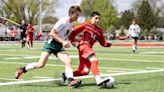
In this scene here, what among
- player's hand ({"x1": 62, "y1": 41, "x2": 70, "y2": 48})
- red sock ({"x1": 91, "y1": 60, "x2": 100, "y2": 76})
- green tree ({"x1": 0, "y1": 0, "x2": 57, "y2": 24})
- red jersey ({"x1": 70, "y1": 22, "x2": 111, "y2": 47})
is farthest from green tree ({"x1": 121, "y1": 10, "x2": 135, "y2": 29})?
player's hand ({"x1": 62, "y1": 41, "x2": 70, "y2": 48})

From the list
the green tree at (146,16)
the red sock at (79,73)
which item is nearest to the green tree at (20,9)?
the green tree at (146,16)

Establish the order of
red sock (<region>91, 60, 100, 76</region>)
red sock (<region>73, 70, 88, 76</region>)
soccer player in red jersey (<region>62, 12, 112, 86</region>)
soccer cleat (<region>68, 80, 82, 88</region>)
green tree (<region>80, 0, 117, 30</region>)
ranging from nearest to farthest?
soccer cleat (<region>68, 80, 82, 88</region>)
red sock (<region>91, 60, 100, 76</region>)
soccer player in red jersey (<region>62, 12, 112, 86</region>)
red sock (<region>73, 70, 88, 76</region>)
green tree (<region>80, 0, 117, 30</region>)

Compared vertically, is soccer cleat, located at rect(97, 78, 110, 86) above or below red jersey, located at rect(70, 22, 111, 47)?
below

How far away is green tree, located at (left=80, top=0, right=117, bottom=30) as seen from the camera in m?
116

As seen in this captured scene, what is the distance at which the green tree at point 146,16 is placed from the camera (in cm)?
12650

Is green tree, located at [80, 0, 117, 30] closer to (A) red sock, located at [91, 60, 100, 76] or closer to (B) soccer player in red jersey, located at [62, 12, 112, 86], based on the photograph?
(B) soccer player in red jersey, located at [62, 12, 112, 86]

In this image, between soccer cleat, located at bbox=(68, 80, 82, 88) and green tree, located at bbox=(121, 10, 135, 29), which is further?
green tree, located at bbox=(121, 10, 135, 29)

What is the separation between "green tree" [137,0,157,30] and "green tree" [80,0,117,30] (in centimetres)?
714

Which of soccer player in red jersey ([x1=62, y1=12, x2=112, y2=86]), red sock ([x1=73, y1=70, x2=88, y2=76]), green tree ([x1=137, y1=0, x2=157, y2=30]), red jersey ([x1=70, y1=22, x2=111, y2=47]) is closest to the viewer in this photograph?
soccer player in red jersey ([x1=62, y1=12, x2=112, y2=86])

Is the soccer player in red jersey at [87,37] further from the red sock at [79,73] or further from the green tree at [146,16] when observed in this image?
the green tree at [146,16]

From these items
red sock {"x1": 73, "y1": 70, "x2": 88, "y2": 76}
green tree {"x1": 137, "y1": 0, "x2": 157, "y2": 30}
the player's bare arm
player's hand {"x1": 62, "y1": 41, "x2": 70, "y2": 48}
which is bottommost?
red sock {"x1": 73, "y1": 70, "x2": 88, "y2": 76}

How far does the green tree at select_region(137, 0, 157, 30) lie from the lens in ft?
415

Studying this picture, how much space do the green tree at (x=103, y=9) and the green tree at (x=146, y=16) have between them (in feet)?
23.4

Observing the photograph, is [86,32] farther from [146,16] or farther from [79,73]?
[146,16]
